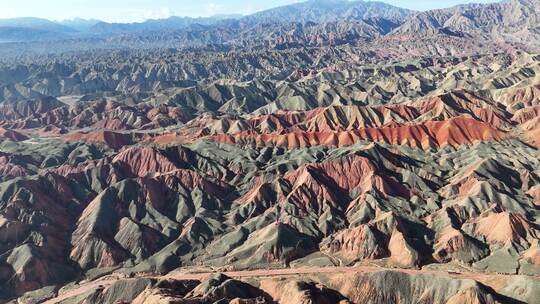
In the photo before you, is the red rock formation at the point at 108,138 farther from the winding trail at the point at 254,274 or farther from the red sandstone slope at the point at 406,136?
the winding trail at the point at 254,274

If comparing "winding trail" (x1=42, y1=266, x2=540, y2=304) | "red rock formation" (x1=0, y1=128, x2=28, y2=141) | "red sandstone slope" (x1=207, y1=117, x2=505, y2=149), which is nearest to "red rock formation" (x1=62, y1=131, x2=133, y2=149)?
"red rock formation" (x1=0, y1=128, x2=28, y2=141)

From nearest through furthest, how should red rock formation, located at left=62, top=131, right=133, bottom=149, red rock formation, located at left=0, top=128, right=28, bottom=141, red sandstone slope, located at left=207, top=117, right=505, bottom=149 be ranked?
red sandstone slope, located at left=207, top=117, right=505, bottom=149 → red rock formation, located at left=62, top=131, right=133, bottom=149 → red rock formation, located at left=0, top=128, right=28, bottom=141

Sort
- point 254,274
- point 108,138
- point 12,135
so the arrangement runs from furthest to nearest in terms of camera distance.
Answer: point 12,135, point 108,138, point 254,274

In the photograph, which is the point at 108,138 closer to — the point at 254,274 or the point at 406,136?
the point at 406,136

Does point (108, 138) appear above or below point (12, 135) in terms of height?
above

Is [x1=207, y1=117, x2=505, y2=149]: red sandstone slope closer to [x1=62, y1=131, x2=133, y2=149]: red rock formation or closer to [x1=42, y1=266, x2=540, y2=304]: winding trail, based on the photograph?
[x1=62, y1=131, x2=133, y2=149]: red rock formation

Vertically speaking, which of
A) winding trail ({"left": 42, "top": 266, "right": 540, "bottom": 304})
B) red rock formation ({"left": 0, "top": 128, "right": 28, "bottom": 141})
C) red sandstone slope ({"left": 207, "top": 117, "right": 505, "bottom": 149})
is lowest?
red rock formation ({"left": 0, "top": 128, "right": 28, "bottom": 141})

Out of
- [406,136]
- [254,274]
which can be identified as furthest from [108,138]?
[254,274]

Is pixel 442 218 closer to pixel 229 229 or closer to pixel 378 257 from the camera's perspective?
pixel 378 257

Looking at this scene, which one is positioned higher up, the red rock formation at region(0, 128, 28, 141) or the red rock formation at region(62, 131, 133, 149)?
the red rock formation at region(62, 131, 133, 149)

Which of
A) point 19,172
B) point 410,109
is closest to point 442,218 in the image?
point 410,109

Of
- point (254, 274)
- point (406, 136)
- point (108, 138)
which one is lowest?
point (254, 274)

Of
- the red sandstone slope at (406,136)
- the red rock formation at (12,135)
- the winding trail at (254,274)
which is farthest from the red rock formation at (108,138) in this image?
the winding trail at (254,274)
